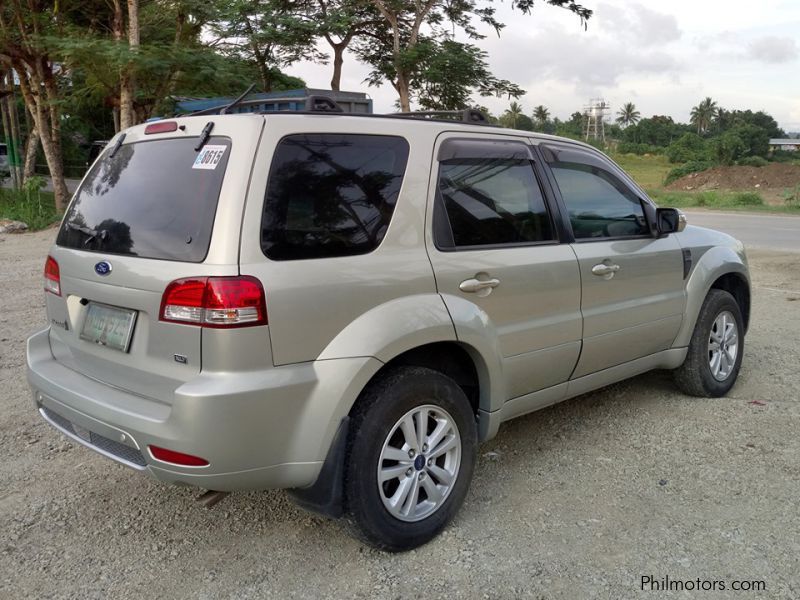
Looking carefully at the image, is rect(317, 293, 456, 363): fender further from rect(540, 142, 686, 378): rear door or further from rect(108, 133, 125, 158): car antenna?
rect(108, 133, 125, 158): car antenna

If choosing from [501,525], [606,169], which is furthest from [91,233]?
[606,169]

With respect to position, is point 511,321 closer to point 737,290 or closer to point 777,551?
point 777,551

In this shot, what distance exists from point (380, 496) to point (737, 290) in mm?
3553

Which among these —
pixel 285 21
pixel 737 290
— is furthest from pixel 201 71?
pixel 737 290

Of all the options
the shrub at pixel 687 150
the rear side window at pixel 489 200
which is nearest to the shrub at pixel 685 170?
the shrub at pixel 687 150

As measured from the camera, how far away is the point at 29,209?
16438 millimetres

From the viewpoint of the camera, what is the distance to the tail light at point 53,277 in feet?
10.4

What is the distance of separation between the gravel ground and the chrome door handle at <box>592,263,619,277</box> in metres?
1.01

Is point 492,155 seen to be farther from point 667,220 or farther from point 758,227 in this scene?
Answer: point 758,227

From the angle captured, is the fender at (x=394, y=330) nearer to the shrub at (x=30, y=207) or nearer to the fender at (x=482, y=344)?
the fender at (x=482, y=344)

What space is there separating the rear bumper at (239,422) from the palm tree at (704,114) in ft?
381

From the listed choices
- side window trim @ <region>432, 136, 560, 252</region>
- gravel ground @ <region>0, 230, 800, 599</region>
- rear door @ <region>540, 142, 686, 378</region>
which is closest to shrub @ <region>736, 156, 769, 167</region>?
rear door @ <region>540, 142, 686, 378</region>

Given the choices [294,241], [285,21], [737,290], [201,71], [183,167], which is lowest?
[737,290]

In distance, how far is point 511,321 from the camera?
333 cm
